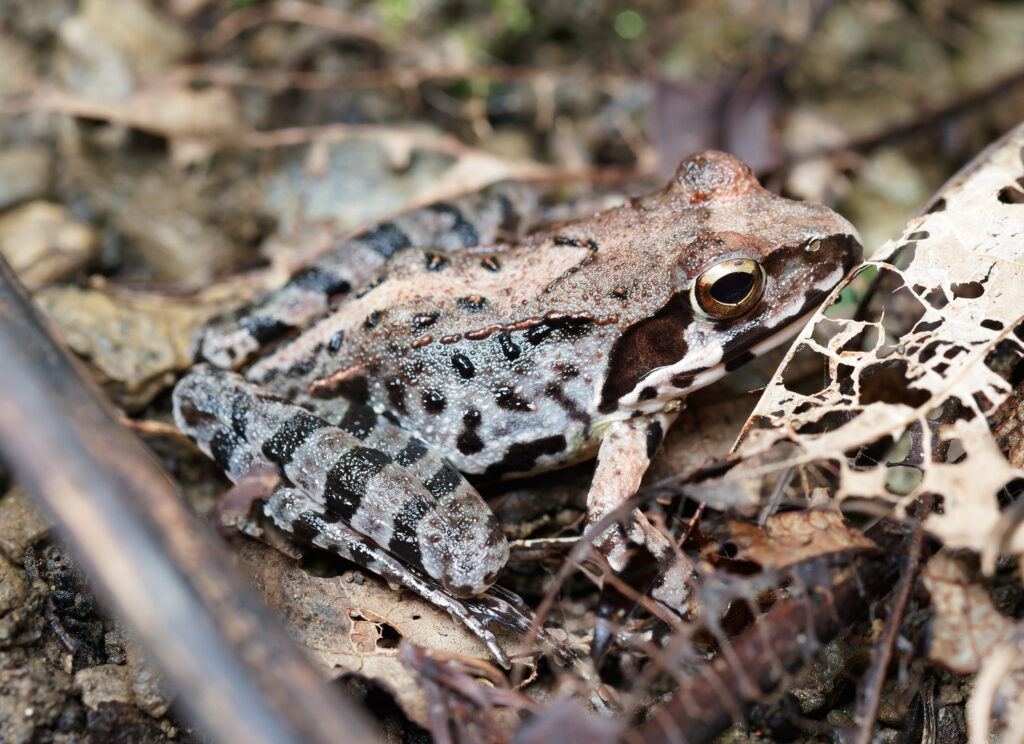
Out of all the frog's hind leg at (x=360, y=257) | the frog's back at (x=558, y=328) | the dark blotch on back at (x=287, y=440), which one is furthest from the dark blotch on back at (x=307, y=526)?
the frog's hind leg at (x=360, y=257)

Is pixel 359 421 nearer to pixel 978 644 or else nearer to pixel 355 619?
pixel 355 619

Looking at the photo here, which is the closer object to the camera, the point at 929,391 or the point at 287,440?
the point at 929,391

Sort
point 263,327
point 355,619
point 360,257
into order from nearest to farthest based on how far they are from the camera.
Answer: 1. point 355,619
2. point 263,327
3. point 360,257

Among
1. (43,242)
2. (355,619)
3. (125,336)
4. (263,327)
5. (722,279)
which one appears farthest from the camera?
(43,242)

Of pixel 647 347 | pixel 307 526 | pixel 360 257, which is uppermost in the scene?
pixel 647 347

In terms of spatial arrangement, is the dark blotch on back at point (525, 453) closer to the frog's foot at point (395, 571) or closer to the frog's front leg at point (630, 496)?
the frog's front leg at point (630, 496)

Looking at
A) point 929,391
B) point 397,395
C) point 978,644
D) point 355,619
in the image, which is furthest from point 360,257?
point 978,644

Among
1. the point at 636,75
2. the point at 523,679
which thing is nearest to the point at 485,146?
the point at 636,75
